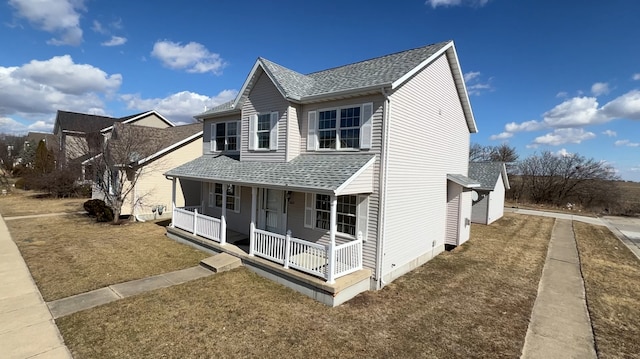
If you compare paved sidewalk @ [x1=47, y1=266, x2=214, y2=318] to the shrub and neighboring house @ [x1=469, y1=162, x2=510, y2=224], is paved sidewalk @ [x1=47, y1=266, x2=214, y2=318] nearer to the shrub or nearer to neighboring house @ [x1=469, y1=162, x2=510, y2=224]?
the shrub

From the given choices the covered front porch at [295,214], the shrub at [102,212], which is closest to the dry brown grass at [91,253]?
the shrub at [102,212]

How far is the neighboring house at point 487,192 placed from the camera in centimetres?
2114

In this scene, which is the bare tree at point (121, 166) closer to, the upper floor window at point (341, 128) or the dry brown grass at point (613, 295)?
the upper floor window at point (341, 128)

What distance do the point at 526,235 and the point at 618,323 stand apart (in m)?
12.1

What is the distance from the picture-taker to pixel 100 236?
1379cm

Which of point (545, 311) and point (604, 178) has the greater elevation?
point (604, 178)

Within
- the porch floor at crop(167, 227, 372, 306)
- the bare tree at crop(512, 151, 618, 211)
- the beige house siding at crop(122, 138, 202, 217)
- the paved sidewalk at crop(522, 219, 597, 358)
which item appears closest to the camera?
the paved sidewalk at crop(522, 219, 597, 358)

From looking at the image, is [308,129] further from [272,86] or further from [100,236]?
[100,236]

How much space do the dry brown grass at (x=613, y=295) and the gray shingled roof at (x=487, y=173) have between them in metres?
5.98

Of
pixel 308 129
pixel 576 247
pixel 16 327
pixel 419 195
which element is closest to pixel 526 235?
pixel 576 247

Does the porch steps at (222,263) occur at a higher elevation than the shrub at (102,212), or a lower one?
lower

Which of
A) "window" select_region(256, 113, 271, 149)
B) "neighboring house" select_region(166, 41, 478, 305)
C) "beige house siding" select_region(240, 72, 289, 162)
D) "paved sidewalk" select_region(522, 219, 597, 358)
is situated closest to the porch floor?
"neighboring house" select_region(166, 41, 478, 305)

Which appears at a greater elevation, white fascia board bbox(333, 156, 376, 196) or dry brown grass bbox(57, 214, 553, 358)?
white fascia board bbox(333, 156, 376, 196)

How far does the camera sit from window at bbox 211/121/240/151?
15046mm
